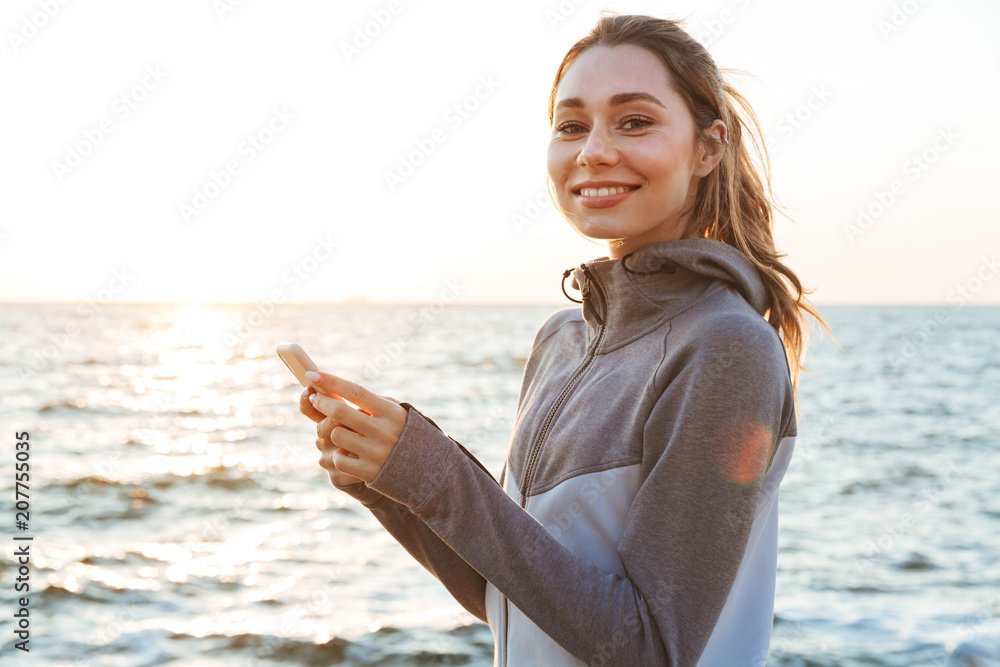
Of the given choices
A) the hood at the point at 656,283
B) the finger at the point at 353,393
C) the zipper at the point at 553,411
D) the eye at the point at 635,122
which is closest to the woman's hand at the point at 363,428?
the finger at the point at 353,393

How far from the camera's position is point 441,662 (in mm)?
6133

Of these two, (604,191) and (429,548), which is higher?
(604,191)

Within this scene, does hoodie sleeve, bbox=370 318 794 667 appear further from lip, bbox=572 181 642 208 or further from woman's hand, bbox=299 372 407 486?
lip, bbox=572 181 642 208

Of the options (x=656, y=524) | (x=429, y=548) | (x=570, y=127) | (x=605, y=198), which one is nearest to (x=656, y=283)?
(x=605, y=198)

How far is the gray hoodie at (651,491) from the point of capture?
141 cm

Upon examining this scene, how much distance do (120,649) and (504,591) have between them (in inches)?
241

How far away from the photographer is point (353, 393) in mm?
1431

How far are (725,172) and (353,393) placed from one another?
1.06m

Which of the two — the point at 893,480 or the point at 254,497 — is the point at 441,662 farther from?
the point at 893,480

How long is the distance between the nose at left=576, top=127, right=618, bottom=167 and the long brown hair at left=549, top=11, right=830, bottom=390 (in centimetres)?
21

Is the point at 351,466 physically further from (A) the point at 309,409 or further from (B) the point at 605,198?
(B) the point at 605,198

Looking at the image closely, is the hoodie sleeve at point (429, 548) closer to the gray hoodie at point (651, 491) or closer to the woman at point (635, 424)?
the woman at point (635, 424)

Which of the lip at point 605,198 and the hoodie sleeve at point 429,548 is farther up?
the lip at point 605,198

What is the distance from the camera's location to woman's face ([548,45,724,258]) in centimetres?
173
